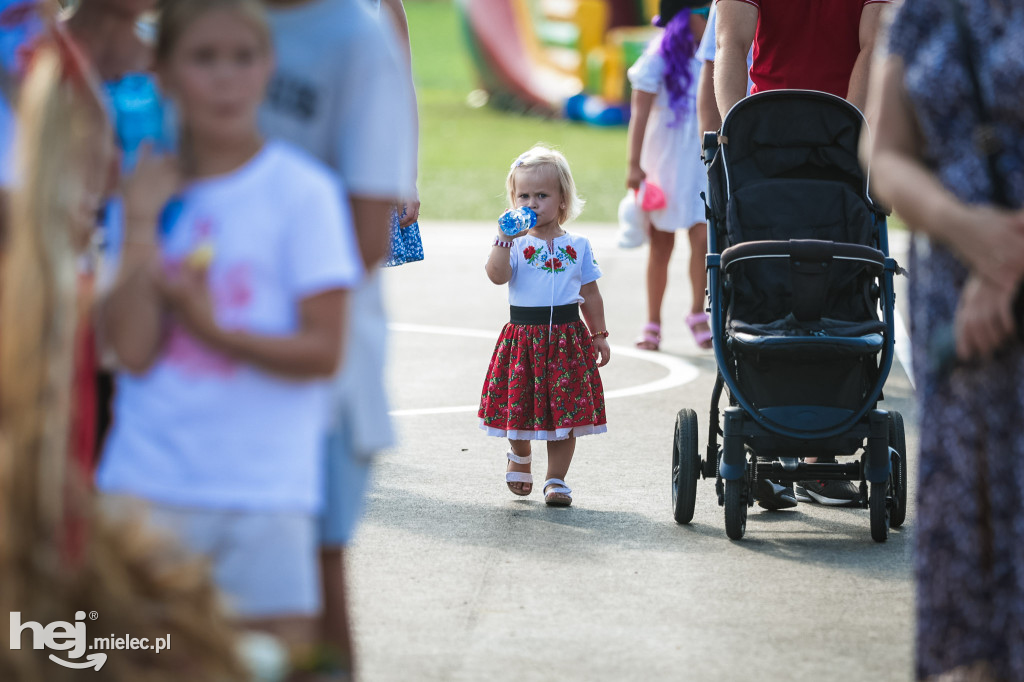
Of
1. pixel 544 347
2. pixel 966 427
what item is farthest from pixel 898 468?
pixel 966 427

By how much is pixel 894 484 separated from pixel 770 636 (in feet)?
3.91

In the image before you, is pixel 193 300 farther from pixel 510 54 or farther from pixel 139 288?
pixel 510 54

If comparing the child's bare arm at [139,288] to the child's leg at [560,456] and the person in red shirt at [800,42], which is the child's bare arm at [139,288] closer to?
the child's leg at [560,456]

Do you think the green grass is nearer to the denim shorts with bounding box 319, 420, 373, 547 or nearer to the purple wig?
the purple wig

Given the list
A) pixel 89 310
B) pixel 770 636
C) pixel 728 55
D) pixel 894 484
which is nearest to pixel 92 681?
pixel 89 310

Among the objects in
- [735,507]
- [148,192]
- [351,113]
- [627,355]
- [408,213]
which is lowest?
[627,355]

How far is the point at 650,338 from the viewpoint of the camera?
8.45 m

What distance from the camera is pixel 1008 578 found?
2703mm

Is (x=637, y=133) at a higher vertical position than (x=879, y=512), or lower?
higher

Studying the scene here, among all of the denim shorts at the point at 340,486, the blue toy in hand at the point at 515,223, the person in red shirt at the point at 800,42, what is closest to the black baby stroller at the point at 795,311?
the person in red shirt at the point at 800,42

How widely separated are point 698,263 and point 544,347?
324 cm

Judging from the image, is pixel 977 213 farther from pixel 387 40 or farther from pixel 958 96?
pixel 387 40

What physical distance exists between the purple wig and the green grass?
0.86 m

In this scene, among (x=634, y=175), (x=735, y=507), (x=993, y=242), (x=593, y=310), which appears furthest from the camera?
(x=634, y=175)
